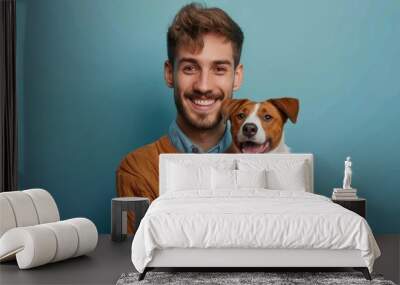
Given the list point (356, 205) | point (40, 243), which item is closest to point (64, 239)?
point (40, 243)

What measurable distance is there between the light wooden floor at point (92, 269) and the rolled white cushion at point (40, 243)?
9cm

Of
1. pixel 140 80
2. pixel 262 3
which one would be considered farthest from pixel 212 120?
pixel 262 3

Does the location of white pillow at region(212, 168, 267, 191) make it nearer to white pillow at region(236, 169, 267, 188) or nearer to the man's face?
white pillow at region(236, 169, 267, 188)

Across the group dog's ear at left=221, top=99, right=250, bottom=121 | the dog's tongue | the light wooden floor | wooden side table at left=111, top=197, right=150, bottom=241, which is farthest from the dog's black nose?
the light wooden floor

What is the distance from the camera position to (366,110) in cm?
701

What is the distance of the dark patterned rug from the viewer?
4.59m

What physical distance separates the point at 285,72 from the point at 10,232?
346 cm

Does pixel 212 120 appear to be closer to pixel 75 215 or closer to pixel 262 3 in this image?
pixel 262 3

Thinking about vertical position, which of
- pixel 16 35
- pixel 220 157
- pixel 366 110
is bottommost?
pixel 220 157

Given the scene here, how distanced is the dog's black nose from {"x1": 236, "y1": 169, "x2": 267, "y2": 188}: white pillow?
697mm

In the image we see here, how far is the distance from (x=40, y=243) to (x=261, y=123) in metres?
2.95

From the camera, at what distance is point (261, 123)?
699cm

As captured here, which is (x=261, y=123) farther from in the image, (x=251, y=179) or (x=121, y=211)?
(x=121, y=211)

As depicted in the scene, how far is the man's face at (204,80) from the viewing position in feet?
23.0
